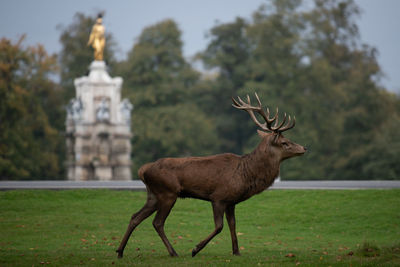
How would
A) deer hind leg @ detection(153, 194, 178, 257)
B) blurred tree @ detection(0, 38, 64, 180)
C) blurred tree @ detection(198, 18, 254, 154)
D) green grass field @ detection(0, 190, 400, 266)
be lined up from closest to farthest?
green grass field @ detection(0, 190, 400, 266) → deer hind leg @ detection(153, 194, 178, 257) → blurred tree @ detection(0, 38, 64, 180) → blurred tree @ detection(198, 18, 254, 154)

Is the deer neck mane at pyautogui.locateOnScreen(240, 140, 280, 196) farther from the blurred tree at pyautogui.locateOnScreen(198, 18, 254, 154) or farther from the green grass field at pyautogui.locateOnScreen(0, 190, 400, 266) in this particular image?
the blurred tree at pyautogui.locateOnScreen(198, 18, 254, 154)

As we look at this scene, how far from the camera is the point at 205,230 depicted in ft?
56.7

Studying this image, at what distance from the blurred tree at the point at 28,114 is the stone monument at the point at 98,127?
949cm

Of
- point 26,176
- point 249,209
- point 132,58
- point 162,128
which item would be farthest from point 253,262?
point 132,58

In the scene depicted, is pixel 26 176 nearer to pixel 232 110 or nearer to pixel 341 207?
pixel 232 110

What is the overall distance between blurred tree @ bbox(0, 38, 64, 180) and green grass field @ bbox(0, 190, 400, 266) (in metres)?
29.9

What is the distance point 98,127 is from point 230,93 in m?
23.3

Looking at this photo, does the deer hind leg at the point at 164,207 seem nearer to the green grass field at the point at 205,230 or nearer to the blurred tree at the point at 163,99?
the green grass field at the point at 205,230

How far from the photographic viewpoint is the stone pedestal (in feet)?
135

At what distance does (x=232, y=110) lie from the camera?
212 ft

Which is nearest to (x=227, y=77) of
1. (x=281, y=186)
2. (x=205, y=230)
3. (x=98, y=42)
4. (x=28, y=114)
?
(x=28, y=114)

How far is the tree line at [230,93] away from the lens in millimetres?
51406

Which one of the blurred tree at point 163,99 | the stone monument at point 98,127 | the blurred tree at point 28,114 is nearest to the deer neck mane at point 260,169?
the stone monument at point 98,127

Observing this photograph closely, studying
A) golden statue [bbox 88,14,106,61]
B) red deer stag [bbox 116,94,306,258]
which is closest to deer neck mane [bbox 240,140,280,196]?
red deer stag [bbox 116,94,306,258]
